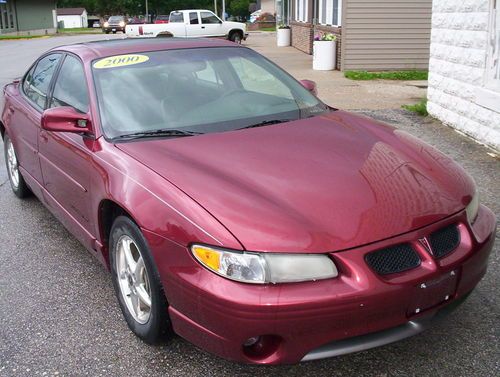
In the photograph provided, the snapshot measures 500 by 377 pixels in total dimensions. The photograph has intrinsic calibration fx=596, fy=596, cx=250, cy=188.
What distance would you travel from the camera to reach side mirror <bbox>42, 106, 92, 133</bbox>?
3.65 m

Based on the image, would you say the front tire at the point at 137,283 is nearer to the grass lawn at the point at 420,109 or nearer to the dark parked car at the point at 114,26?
the grass lawn at the point at 420,109

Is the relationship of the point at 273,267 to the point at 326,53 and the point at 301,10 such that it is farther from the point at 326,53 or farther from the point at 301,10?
the point at 301,10

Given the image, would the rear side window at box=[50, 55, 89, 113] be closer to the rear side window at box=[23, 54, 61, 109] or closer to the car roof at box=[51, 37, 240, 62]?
the car roof at box=[51, 37, 240, 62]

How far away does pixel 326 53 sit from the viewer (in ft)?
53.4

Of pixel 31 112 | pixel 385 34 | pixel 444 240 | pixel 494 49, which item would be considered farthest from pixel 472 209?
pixel 385 34

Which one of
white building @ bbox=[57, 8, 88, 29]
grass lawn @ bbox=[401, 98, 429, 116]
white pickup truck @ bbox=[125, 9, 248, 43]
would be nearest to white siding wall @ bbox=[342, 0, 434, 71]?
grass lawn @ bbox=[401, 98, 429, 116]

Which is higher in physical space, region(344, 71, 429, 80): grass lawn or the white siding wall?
the white siding wall

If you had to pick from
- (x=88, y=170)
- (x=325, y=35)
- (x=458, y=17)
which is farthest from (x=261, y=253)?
(x=325, y=35)

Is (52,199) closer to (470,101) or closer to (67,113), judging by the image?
(67,113)

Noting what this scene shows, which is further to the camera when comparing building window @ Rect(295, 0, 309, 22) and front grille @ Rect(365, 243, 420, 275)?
building window @ Rect(295, 0, 309, 22)

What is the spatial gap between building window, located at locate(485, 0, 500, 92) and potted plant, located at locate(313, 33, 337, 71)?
933 centimetres

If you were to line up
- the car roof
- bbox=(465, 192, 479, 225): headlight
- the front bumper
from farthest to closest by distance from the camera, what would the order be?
the car roof < bbox=(465, 192, 479, 225): headlight < the front bumper

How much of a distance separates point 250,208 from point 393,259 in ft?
2.20

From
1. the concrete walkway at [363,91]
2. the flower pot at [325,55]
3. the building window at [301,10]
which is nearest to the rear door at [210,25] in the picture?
the building window at [301,10]
